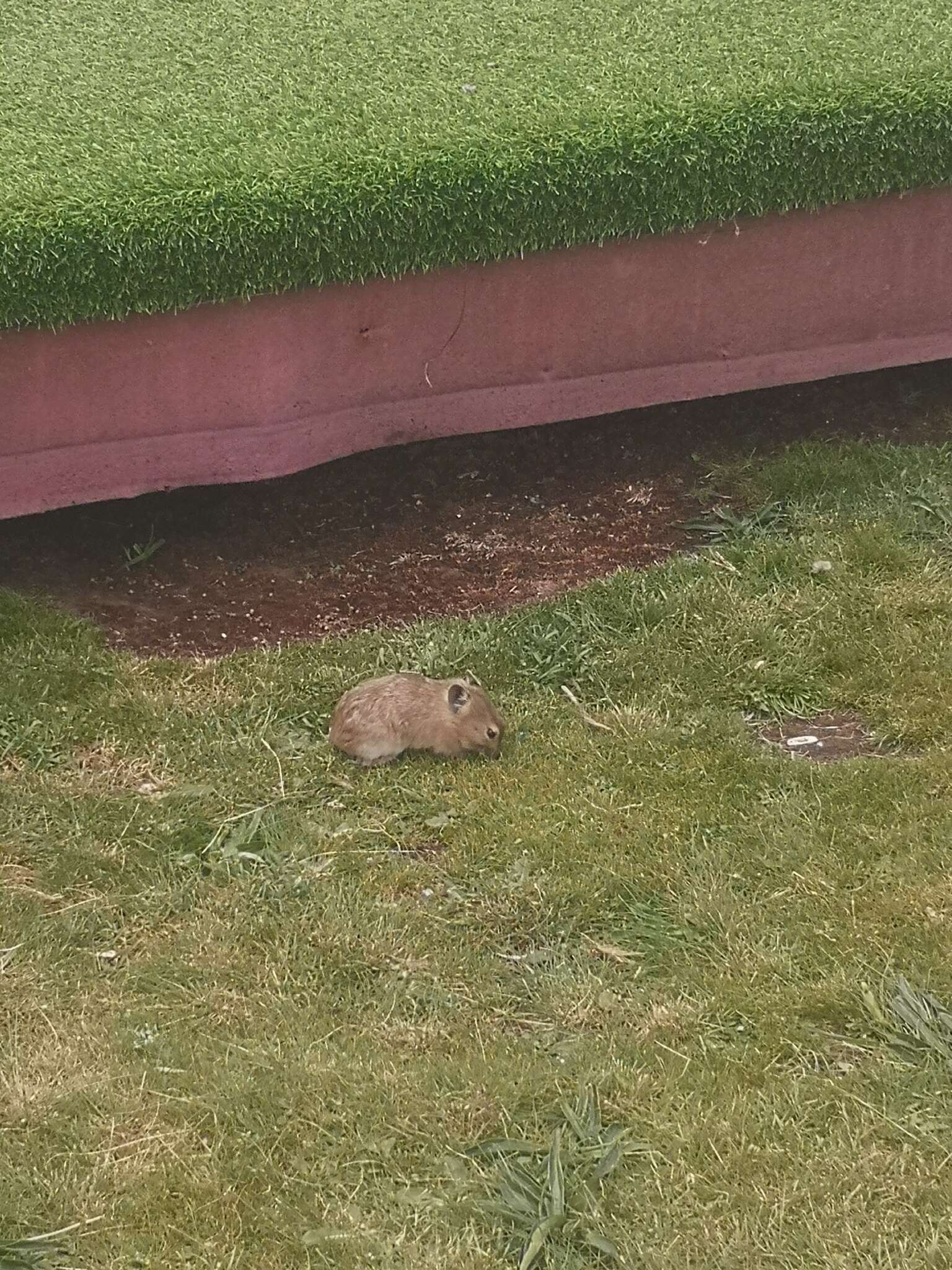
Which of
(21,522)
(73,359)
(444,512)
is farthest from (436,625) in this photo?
(21,522)

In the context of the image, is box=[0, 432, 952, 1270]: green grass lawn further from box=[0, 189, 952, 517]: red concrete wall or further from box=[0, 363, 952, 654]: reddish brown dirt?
box=[0, 189, 952, 517]: red concrete wall

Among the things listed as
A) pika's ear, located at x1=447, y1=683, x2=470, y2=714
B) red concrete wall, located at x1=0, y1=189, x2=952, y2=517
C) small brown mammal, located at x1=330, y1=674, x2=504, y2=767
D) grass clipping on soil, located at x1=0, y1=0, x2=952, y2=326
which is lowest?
small brown mammal, located at x1=330, y1=674, x2=504, y2=767

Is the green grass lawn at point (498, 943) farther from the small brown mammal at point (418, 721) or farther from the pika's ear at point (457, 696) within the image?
the pika's ear at point (457, 696)

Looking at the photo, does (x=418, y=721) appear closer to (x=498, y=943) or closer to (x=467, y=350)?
(x=498, y=943)

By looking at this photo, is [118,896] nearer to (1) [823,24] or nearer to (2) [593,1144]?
(2) [593,1144]

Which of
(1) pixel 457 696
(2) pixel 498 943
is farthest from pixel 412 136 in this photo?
(2) pixel 498 943

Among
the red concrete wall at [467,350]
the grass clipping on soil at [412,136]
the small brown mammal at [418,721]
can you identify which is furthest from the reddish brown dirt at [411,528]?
the grass clipping on soil at [412,136]

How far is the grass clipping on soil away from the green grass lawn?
38.5 inches

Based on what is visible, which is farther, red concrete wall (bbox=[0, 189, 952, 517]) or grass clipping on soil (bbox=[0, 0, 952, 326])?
red concrete wall (bbox=[0, 189, 952, 517])

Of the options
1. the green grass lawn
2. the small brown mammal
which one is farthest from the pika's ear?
the green grass lawn

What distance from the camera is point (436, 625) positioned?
3.60 m

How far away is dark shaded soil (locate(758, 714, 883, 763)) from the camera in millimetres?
3145

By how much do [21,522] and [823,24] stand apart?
2.92 metres

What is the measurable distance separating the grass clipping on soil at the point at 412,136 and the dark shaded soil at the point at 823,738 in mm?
1418
